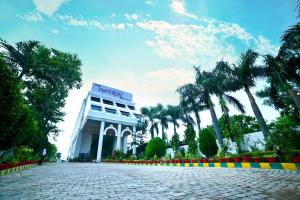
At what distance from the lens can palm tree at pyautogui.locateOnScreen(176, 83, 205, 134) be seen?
800 inches

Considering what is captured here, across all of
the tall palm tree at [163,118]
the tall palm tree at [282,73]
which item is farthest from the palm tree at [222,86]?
the tall palm tree at [163,118]

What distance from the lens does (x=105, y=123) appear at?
100 feet

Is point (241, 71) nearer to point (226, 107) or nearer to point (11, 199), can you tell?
point (226, 107)

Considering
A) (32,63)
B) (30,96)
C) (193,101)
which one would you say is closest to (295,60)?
(193,101)

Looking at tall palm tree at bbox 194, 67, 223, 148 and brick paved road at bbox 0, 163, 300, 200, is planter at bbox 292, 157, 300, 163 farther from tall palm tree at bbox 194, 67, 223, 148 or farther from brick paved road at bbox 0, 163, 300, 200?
tall palm tree at bbox 194, 67, 223, 148

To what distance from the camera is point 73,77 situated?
21.7 meters

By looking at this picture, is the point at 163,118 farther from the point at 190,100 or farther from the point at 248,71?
the point at 248,71

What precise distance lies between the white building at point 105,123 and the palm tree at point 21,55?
1523cm

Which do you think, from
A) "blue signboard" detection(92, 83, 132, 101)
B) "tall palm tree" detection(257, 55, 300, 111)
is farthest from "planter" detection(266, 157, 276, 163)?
"blue signboard" detection(92, 83, 132, 101)

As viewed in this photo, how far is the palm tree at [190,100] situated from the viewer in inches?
800

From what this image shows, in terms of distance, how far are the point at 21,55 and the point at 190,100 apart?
18.6 m

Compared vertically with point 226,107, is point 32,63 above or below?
above

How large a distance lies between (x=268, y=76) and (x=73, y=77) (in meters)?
23.3

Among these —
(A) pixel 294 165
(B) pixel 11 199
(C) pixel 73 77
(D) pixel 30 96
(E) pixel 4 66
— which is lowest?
(B) pixel 11 199
